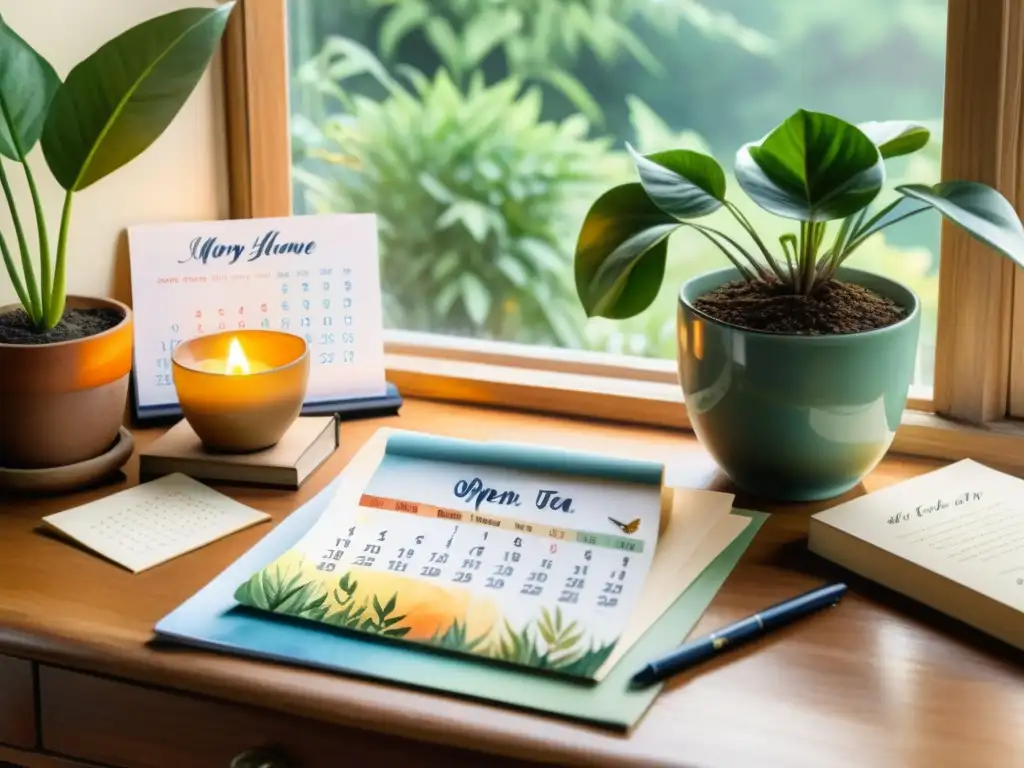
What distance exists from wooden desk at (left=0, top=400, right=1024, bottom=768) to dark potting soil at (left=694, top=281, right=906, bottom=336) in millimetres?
173

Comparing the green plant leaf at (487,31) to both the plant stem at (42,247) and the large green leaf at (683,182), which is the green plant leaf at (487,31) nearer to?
the large green leaf at (683,182)

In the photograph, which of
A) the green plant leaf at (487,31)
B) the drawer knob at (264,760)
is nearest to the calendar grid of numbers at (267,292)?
the green plant leaf at (487,31)

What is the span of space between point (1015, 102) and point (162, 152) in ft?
2.84

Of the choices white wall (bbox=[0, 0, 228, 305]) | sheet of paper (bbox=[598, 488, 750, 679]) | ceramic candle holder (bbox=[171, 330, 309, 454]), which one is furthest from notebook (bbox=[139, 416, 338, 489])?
sheet of paper (bbox=[598, 488, 750, 679])

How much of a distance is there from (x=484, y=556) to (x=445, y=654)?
0.39 ft

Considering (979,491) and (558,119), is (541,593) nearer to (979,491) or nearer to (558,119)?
(979,491)

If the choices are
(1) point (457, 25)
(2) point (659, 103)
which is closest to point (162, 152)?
(1) point (457, 25)

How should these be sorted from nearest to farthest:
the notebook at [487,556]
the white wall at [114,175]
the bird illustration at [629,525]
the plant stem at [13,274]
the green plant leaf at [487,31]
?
the notebook at [487,556]
the bird illustration at [629,525]
the plant stem at [13,274]
the white wall at [114,175]
the green plant leaf at [487,31]

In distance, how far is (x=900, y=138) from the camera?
1092 millimetres

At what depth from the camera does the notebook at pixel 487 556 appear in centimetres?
91

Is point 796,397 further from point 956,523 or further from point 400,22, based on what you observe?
point 400,22

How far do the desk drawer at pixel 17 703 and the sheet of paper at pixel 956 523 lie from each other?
635 mm

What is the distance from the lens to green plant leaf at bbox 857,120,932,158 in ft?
3.56

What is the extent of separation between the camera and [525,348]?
1.49 meters
